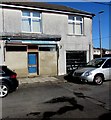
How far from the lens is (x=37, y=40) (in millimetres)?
18250

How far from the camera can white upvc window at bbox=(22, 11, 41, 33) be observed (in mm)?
18016

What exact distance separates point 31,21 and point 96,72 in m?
7.12

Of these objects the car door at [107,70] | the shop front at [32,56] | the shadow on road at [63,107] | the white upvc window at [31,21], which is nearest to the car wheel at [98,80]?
the car door at [107,70]

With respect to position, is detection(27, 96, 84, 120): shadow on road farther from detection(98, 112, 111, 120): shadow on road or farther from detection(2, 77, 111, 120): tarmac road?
detection(98, 112, 111, 120): shadow on road

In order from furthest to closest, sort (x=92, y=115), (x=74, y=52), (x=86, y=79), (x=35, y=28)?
(x=74, y=52), (x=35, y=28), (x=86, y=79), (x=92, y=115)

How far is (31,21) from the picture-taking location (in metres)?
18.3

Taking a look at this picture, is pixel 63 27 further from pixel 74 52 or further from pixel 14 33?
pixel 14 33

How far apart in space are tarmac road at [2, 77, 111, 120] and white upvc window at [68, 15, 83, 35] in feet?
31.8

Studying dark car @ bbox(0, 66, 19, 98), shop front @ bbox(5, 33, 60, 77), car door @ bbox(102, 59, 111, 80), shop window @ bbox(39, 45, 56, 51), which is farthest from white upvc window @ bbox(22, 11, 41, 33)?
dark car @ bbox(0, 66, 19, 98)

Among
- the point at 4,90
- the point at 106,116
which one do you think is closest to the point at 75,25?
the point at 4,90

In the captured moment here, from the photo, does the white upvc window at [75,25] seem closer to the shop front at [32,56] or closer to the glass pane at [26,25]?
the shop front at [32,56]

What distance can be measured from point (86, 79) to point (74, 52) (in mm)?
6708

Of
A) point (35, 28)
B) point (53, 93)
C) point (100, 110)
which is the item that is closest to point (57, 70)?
Result: point (35, 28)

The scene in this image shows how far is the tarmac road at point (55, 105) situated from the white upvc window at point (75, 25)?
381 inches
